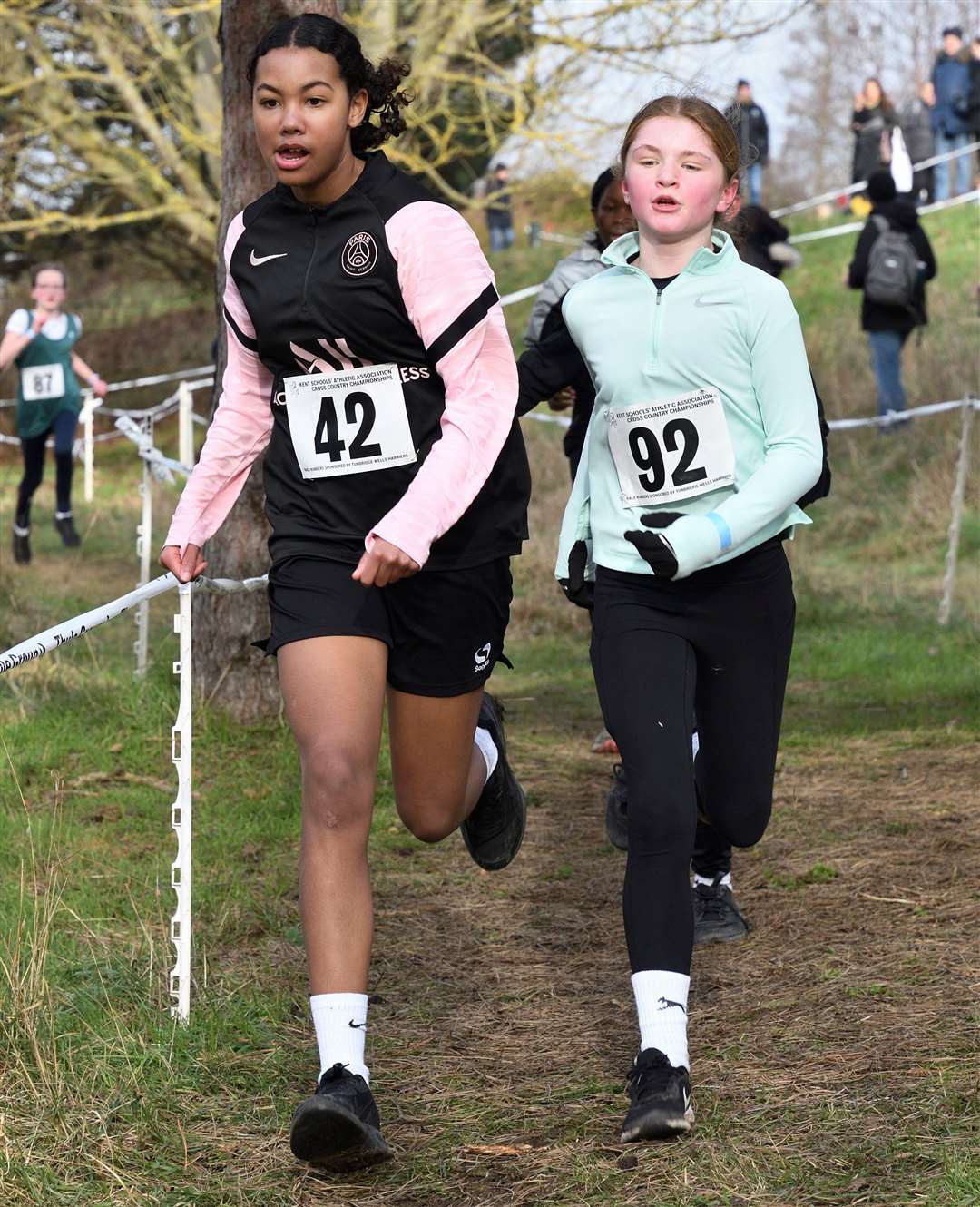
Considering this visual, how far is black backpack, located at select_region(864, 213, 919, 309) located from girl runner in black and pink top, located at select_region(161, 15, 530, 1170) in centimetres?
1042

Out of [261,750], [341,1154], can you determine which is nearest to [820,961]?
[341,1154]

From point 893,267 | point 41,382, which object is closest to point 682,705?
point 41,382

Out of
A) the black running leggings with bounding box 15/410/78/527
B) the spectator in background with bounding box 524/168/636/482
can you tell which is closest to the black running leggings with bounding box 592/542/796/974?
the spectator in background with bounding box 524/168/636/482

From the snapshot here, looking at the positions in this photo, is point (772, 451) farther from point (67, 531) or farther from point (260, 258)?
point (67, 531)

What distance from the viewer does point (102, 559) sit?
12.8 m

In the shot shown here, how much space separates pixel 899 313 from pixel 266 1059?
11.2 m

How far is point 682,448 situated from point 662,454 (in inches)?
A: 1.7

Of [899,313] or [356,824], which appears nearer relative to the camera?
[356,824]

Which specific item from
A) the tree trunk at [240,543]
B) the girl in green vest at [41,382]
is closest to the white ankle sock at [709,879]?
the tree trunk at [240,543]

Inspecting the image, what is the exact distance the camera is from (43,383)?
501 inches

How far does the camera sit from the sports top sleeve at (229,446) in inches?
146

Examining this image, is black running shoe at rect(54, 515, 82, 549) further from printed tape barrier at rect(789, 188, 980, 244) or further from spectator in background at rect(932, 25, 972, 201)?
spectator in background at rect(932, 25, 972, 201)

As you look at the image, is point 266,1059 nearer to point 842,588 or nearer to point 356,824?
point 356,824

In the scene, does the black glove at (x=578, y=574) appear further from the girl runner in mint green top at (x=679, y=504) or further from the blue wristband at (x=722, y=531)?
the blue wristband at (x=722, y=531)
